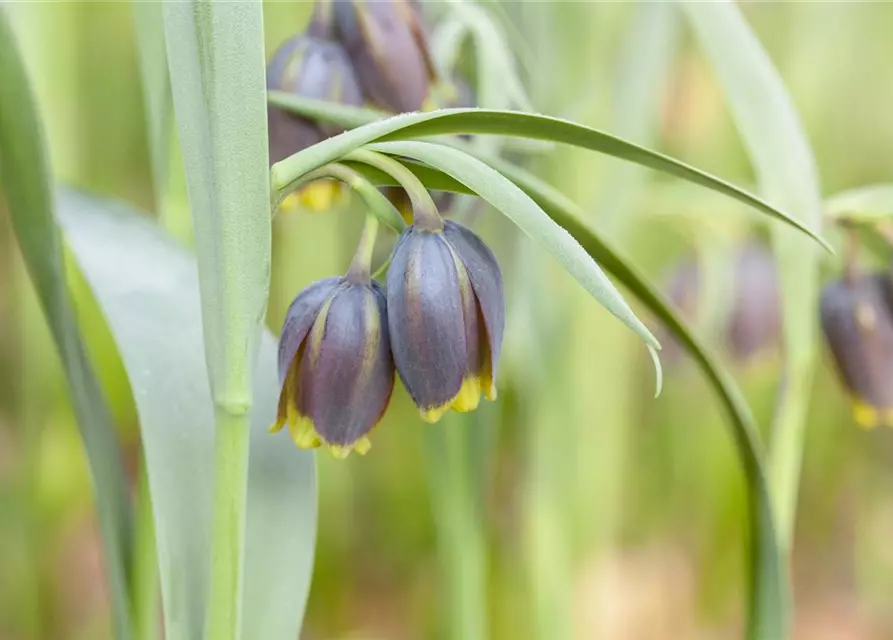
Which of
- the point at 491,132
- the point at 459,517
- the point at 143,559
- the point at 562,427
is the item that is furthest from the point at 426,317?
the point at 562,427

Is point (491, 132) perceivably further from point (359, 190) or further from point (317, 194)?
point (317, 194)

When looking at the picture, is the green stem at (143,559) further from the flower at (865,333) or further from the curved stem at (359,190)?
the flower at (865,333)

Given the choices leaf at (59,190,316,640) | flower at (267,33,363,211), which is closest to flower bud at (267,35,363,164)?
flower at (267,33,363,211)

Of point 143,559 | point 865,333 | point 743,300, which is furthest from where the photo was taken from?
point 743,300

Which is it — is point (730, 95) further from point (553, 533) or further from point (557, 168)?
point (553, 533)

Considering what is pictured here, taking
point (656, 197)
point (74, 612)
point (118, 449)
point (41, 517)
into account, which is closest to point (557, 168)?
point (656, 197)

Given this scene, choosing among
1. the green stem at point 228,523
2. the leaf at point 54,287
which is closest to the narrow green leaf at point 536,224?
the green stem at point 228,523

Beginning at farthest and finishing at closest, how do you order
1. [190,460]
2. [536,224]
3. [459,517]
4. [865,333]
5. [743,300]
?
1. [743,300]
2. [459,517]
3. [865,333]
4. [190,460]
5. [536,224]
